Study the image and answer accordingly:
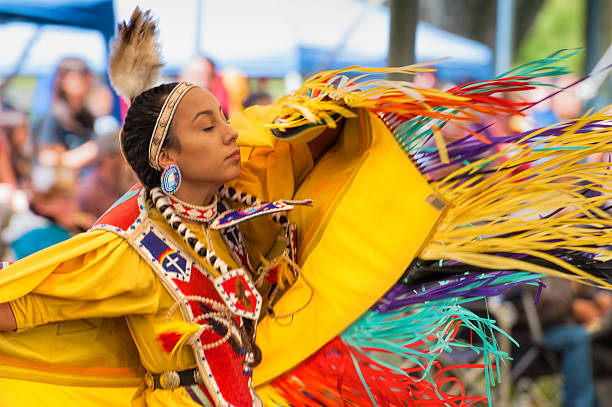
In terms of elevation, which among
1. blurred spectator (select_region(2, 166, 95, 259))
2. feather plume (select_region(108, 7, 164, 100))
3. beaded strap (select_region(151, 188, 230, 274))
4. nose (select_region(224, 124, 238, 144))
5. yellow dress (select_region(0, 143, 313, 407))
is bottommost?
blurred spectator (select_region(2, 166, 95, 259))

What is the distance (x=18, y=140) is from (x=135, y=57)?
330 centimetres

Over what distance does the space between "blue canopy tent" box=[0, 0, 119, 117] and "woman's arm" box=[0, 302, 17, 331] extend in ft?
10.9

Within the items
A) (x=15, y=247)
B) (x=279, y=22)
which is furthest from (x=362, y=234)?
(x=279, y=22)

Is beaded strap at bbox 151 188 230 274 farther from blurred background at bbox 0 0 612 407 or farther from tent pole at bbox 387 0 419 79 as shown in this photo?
tent pole at bbox 387 0 419 79

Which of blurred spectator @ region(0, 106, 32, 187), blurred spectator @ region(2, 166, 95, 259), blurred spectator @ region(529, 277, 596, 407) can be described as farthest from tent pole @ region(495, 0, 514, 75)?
blurred spectator @ region(2, 166, 95, 259)

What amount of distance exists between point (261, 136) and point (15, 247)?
2114 mm

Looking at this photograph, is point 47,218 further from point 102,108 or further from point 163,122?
point 163,122

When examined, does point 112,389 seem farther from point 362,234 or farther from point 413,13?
point 413,13

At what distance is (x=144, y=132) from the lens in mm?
1955

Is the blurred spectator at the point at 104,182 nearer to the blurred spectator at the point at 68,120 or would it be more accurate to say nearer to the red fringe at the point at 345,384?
the blurred spectator at the point at 68,120

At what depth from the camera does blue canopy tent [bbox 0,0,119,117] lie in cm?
497

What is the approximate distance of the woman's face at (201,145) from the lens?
75.9 inches

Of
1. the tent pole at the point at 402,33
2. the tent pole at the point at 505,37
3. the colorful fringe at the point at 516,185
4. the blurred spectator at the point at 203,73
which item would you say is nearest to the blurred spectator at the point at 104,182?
the blurred spectator at the point at 203,73

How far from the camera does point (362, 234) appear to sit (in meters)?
1.90
